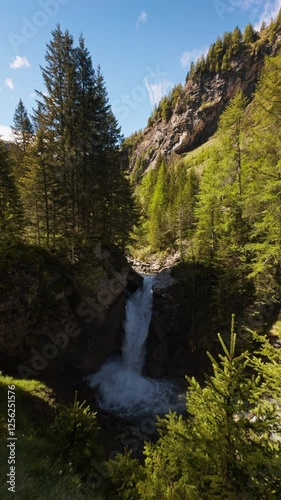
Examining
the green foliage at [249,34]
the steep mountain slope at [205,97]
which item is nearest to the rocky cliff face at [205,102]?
the steep mountain slope at [205,97]

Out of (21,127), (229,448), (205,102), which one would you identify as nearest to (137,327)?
(229,448)

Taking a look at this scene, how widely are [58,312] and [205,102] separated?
15432 cm

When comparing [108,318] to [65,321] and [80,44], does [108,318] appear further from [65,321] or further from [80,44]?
[80,44]

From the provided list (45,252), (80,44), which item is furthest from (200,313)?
(80,44)

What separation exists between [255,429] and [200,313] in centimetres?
1905

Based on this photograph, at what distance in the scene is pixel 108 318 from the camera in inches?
875

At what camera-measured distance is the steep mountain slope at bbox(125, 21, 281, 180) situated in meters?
130

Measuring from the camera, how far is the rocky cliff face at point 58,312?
14656 mm

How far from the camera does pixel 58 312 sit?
1753 centimetres

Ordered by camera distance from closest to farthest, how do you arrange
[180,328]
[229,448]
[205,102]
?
[229,448] → [180,328] → [205,102]

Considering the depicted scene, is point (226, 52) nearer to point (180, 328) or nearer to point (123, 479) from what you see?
point (180, 328)

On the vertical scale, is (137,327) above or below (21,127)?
below

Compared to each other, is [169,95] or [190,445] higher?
[169,95]

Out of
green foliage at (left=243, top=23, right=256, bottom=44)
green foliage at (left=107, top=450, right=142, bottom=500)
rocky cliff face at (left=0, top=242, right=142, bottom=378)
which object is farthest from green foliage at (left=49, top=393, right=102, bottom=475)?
green foliage at (left=243, top=23, right=256, bottom=44)
